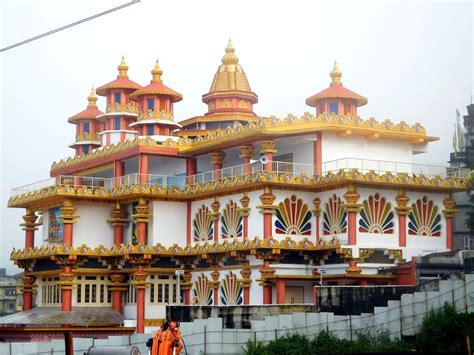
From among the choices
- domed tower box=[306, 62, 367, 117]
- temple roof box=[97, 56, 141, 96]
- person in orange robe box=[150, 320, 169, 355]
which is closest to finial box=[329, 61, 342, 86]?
domed tower box=[306, 62, 367, 117]

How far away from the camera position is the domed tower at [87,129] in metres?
77.7

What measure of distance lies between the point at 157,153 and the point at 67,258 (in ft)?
28.4

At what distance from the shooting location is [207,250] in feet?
198

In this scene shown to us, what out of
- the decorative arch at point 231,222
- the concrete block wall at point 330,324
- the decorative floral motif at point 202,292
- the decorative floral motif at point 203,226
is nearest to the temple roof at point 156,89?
the decorative floral motif at point 203,226

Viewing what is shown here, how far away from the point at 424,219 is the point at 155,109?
2019 cm

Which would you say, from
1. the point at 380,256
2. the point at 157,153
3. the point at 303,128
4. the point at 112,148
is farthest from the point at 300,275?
the point at 112,148

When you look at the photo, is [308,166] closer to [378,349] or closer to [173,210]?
[173,210]

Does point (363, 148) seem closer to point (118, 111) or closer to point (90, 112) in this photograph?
point (118, 111)

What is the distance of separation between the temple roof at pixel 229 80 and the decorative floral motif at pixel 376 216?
19813mm

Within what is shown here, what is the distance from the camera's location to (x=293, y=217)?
57156 millimetres

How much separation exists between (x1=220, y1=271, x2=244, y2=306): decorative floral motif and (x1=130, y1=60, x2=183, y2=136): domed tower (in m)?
12.7

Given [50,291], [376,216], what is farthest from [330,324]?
[50,291]

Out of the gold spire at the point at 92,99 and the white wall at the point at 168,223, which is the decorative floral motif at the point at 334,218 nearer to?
the white wall at the point at 168,223

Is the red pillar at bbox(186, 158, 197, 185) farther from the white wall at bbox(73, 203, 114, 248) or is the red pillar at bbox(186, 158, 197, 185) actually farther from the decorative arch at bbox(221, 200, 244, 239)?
the white wall at bbox(73, 203, 114, 248)
